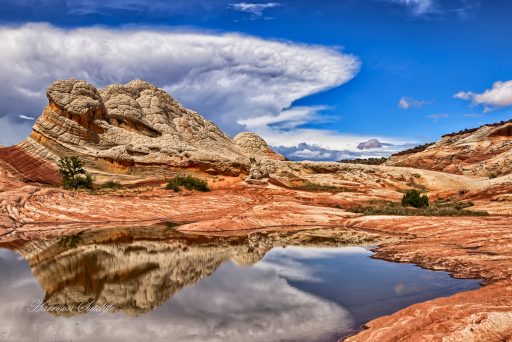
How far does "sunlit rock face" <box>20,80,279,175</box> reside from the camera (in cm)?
5400

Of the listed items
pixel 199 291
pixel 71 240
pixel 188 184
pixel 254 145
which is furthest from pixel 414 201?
pixel 254 145

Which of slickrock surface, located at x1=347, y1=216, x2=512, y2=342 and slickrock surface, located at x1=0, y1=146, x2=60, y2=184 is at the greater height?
slickrock surface, located at x1=0, y1=146, x2=60, y2=184

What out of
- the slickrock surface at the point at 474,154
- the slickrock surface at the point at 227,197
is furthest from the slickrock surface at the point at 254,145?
the slickrock surface at the point at 474,154

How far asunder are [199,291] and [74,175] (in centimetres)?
A: 3774

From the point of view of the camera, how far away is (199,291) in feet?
48.9

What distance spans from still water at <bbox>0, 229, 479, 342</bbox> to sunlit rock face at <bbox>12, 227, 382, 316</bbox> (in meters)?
0.05

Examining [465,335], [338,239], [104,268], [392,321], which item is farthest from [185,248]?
[465,335]

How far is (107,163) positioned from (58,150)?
6112mm

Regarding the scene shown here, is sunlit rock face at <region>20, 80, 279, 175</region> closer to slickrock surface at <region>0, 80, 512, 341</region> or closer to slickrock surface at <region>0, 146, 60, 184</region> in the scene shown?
slickrock surface at <region>0, 80, 512, 341</region>

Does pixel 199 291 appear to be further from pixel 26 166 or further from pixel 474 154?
pixel 474 154

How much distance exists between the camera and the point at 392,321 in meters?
10.2

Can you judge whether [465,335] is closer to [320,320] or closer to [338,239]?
[320,320]

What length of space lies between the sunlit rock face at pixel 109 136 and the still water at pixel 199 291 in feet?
105

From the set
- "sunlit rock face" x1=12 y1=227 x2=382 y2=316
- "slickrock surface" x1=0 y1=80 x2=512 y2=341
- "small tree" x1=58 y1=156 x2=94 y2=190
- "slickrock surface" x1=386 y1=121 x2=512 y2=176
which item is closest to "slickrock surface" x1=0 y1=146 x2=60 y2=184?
"slickrock surface" x1=0 y1=80 x2=512 y2=341
